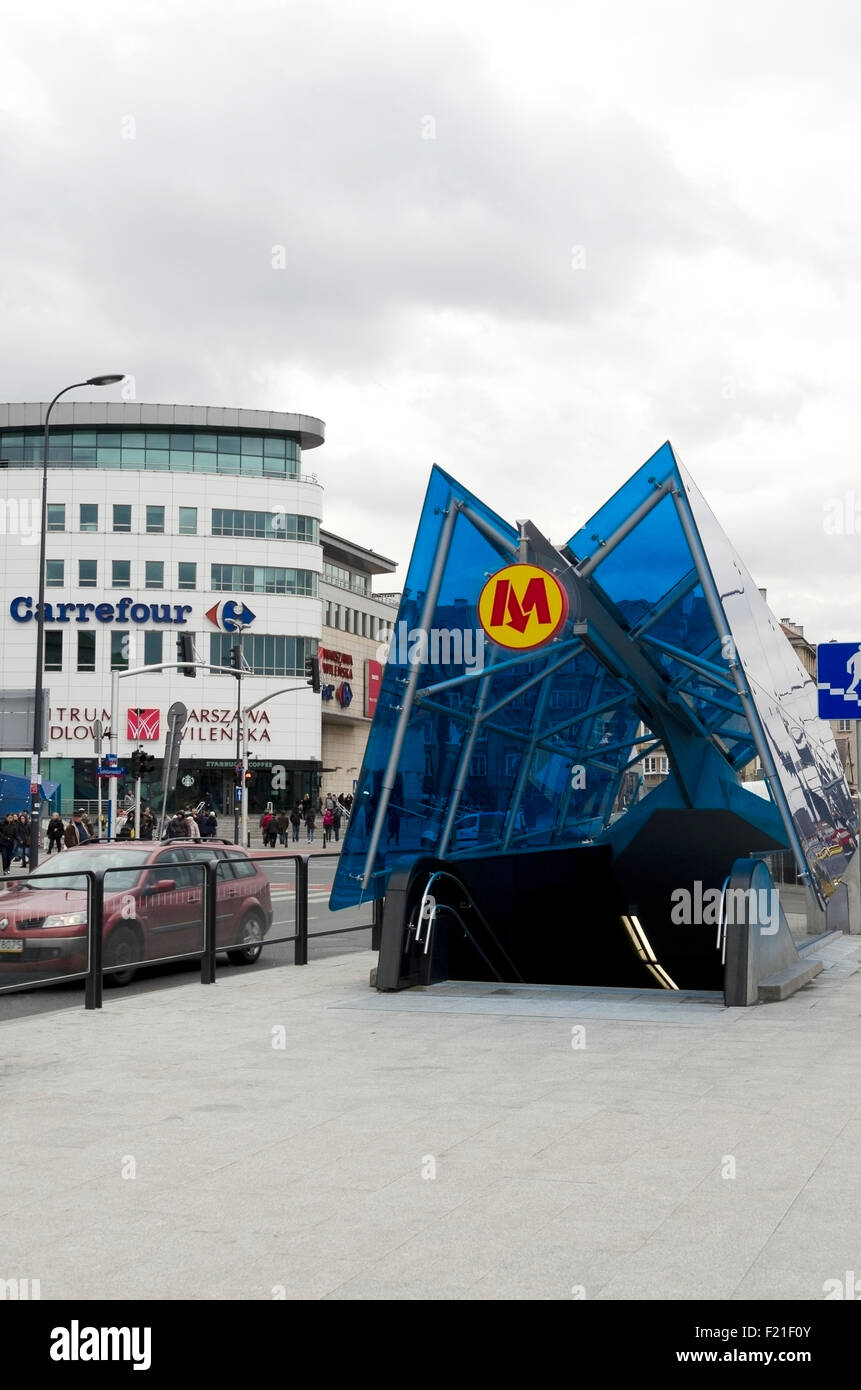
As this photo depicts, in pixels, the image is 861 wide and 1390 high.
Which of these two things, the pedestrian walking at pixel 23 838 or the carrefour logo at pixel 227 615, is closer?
the pedestrian walking at pixel 23 838

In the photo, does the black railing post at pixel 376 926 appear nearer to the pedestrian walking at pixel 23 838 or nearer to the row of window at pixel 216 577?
the pedestrian walking at pixel 23 838

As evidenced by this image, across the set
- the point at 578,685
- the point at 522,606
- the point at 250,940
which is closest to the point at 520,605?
the point at 522,606

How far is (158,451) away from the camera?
7219 centimetres

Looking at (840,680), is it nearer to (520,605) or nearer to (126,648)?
(520,605)

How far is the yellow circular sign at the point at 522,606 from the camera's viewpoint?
12.6m

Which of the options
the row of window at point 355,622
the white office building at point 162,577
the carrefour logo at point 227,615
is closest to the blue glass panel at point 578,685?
the white office building at point 162,577

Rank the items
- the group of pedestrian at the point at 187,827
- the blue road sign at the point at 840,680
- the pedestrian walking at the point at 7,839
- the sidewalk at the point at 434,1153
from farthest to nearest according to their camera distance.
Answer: the group of pedestrian at the point at 187,827, the pedestrian walking at the point at 7,839, the blue road sign at the point at 840,680, the sidewalk at the point at 434,1153

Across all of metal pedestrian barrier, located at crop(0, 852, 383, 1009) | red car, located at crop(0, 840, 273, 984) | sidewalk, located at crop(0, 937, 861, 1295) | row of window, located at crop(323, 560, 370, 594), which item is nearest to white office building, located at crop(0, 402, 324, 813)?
row of window, located at crop(323, 560, 370, 594)

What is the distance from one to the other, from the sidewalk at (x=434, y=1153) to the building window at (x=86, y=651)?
2380 inches

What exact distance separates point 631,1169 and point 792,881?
9.55 meters

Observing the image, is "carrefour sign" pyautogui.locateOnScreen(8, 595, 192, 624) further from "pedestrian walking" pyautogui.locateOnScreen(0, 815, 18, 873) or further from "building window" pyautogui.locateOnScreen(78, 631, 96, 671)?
"pedestrian walking" pyautogui.locateOnScreen(0, 815, 18, 873)

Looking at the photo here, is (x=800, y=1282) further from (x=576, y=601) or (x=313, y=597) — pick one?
(x=313, y=597)

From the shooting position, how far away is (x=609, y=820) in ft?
72.2

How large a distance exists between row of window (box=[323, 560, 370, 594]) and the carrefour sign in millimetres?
13043
